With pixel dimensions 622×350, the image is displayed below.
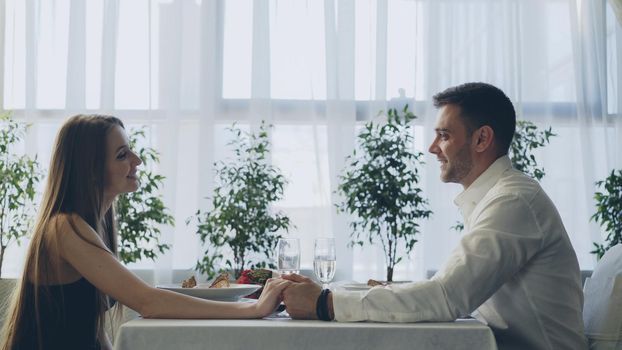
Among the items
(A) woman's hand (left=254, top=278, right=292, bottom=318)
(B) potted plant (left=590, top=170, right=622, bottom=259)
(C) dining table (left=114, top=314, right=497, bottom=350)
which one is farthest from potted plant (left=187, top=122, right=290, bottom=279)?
(C) dining table (left=114, top=314, right=497, bottom=350)

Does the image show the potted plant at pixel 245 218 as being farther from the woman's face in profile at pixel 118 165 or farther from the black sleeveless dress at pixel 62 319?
the black sleeveless dress at pixel 62 319

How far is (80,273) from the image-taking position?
5.95ft

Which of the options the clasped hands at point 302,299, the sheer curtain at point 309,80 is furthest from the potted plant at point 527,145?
the clasped hands at point 302,299

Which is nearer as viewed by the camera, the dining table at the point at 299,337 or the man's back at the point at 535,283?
the dining table at the point at 299,337

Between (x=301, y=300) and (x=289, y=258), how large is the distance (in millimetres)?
431

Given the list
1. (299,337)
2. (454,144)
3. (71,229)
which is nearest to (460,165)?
(454,144)

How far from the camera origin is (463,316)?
5.45 ft

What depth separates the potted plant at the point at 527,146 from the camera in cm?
402

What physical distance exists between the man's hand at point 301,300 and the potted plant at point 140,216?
7.85 ft

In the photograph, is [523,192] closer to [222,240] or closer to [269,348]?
[269,348]

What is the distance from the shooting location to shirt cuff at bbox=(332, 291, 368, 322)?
150 centimetres

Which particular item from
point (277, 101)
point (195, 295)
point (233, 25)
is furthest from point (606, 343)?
point (233, 25)

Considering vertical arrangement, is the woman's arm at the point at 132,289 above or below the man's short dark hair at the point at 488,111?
below

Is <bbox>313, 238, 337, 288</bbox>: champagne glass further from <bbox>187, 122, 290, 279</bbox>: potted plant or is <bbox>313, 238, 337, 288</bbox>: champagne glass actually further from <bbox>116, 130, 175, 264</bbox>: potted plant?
<bbox>116, 130, 175, 264</bbox>: potted plant
